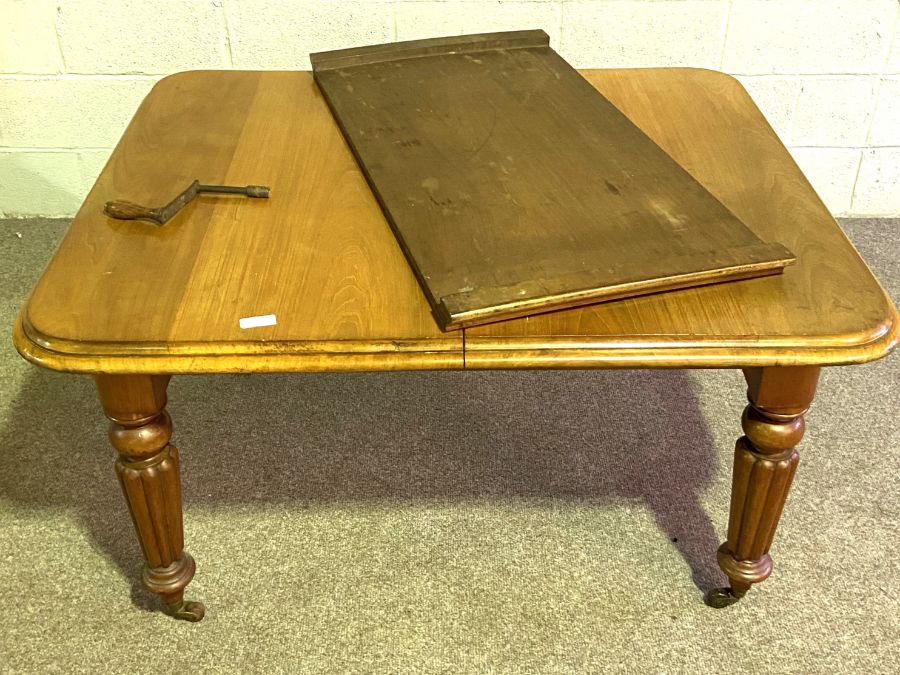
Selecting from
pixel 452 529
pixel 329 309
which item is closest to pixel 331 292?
pixel 329 309

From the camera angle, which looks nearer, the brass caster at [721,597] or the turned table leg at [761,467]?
the turned table leg at [761,467]

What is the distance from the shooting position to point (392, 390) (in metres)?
1.85

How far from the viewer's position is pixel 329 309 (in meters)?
1.13

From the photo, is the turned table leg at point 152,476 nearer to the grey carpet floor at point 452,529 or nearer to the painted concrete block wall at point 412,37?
the grey carpet floor at point 452,529

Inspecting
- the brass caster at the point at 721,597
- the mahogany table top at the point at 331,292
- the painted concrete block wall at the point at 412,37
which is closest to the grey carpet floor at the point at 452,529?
the brass caster at the point at 721,597

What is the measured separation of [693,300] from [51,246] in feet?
5.50

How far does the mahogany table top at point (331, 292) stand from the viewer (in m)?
1.08

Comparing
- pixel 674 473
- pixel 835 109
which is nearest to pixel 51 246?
pixel 674 473

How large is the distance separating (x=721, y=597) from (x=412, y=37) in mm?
1383

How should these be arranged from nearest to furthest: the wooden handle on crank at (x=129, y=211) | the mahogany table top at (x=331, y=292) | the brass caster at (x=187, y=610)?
1. the mahogany table top at (x=331, y=292)
2. the wooden handle on crank at (x=129, y=211)
3. the brass caster at (x=187, y=610)

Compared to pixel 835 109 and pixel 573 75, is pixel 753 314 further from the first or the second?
pixel 835 109

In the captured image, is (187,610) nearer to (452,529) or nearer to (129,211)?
(452,529)

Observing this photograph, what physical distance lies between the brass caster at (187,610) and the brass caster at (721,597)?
2.44 ft

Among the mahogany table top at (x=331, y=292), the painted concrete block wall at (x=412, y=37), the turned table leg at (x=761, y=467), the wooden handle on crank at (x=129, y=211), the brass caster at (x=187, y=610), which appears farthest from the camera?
the painted concrete block wall at (x=412, y=37)
